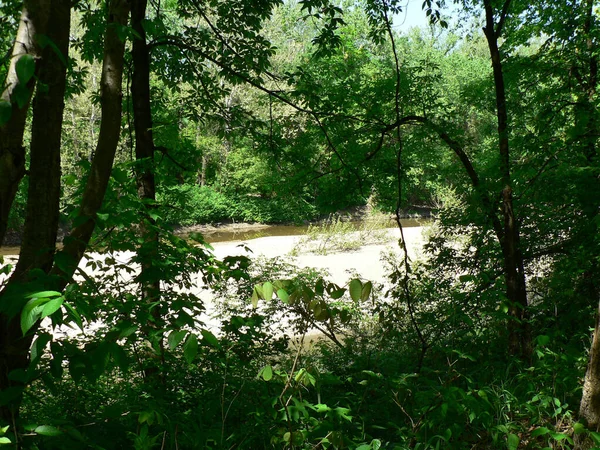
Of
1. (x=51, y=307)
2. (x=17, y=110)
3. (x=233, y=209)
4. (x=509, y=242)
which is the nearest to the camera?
(x=51, y=307)

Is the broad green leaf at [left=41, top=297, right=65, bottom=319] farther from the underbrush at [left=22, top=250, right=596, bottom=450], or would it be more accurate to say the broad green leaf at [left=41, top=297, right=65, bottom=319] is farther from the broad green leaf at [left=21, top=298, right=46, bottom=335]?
the underbrush at [left=22, top=250, right=596, bottom=450]

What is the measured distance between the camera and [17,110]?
170 cm

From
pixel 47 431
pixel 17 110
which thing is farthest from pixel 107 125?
pixel 47 431

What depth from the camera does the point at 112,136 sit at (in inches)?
84.7

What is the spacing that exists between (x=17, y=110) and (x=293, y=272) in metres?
5.20

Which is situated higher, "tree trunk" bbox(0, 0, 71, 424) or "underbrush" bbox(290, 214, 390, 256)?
"tree trunk" bbox(0, 0, 71, 424)

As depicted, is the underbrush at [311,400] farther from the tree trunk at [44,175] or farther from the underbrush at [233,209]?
the underbrush at [233,209]

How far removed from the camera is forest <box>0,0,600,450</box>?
1747mm

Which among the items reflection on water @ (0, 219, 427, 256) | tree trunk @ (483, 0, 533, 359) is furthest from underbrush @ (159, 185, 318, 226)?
tree trunk @ (483, 0, 533, 359)

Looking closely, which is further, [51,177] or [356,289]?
[51,177]

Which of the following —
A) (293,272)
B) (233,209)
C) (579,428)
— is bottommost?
(579,428)

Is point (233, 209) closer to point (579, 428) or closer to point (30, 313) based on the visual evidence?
point (579, 428)

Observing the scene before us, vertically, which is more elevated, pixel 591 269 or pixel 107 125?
pixel 107 125

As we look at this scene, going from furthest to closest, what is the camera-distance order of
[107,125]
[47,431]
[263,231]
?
[263,231] < [107,125] < [47,431]
